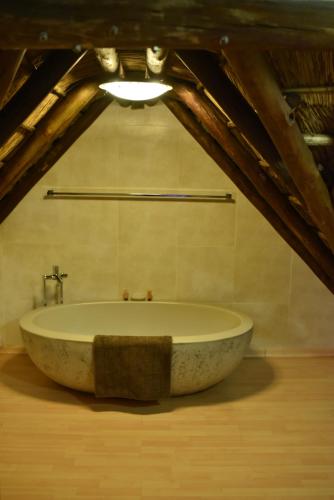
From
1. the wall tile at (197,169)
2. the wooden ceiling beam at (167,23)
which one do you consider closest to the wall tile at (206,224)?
the wall tile at (197,169)

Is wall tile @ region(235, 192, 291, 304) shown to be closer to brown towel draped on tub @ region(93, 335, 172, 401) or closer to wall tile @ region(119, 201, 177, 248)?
wall tile @ region(119, 201, 177, 248)

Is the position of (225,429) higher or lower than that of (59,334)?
lower

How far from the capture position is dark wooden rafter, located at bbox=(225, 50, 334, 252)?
4.49 ft

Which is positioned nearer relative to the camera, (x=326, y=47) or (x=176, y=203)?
(x=326, y=47)

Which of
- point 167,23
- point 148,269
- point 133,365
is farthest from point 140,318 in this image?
point 167,23

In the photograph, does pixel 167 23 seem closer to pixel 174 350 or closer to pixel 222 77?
pixel 222 77

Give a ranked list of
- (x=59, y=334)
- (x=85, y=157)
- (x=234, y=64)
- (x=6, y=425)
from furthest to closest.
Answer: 1. (x=85, y=157)
2. (x=59, y=334)
3. (x=6, y=425)
4. (x=234, y=64)

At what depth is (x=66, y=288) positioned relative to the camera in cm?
389

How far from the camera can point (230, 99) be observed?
1923mm

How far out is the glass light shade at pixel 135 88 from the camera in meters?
2.30

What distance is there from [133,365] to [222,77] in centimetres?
197

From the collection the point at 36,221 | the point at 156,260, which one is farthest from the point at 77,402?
the point at 36,221

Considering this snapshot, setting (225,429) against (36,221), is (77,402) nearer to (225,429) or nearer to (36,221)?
(225,429)

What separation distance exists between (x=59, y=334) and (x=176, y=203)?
1.64 metres
